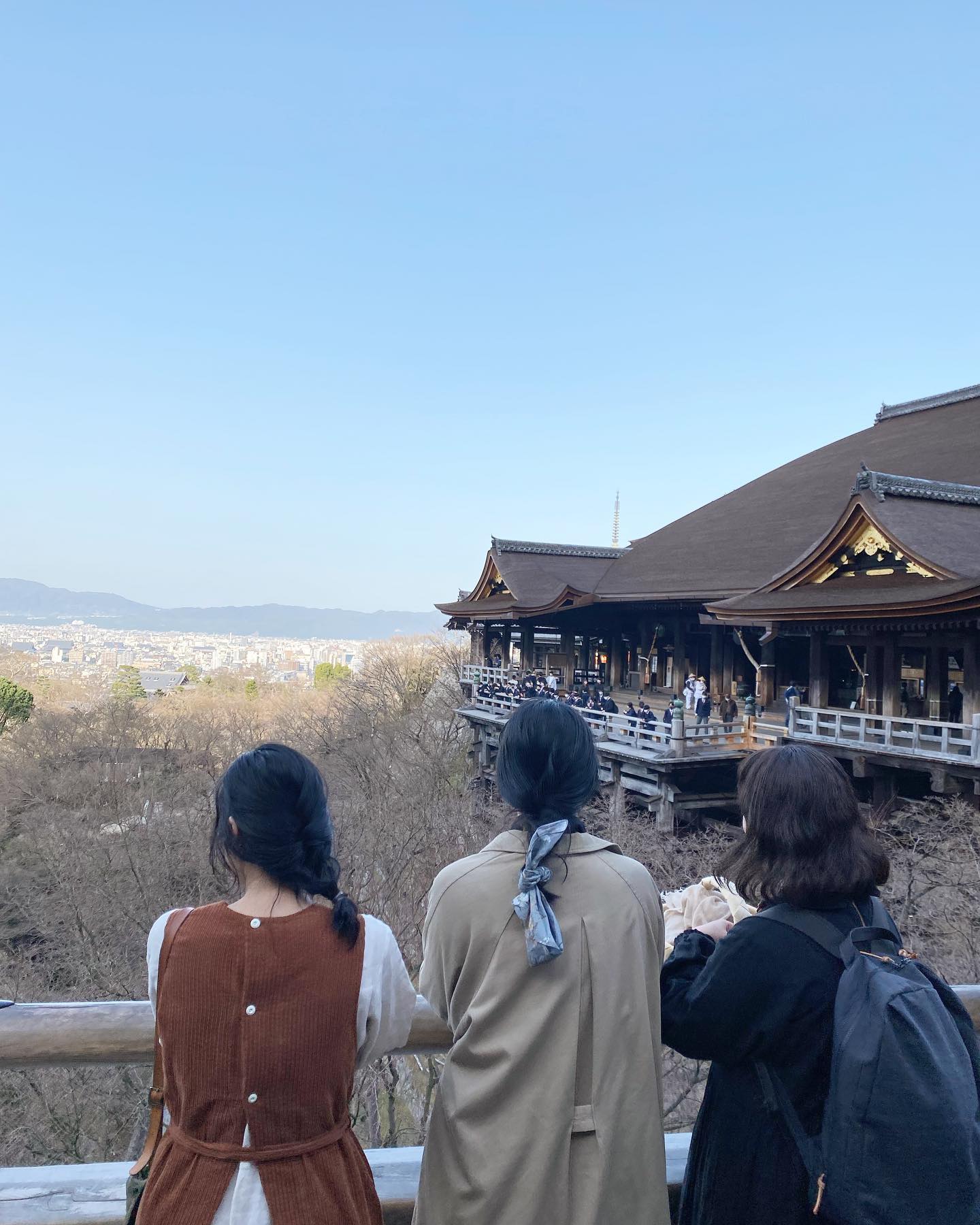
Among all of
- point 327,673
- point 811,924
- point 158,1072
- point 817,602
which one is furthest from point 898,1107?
point 327,673

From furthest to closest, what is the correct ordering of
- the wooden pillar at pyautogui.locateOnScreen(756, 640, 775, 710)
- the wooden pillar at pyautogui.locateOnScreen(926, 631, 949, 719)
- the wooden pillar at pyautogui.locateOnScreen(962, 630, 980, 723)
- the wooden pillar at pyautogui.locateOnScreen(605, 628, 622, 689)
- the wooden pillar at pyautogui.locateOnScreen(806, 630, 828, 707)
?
the wooden pillar at pyautogui.locateOnScreen(605, 628, 622, 689) < the wooden pillar at pyautogui.locateOnScreen(756, 640, 775, 710) < the wooden pillar at pyautogui.locateOnScreen(806, 630, 828, 707) < the wooden pillar at pyautogui.locateOnScreen(926, 631, 949, 719) < the wooden pillar at pyautogui.locateOnScreen(962, 630, 980, 723)

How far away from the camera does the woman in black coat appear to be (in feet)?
5.37

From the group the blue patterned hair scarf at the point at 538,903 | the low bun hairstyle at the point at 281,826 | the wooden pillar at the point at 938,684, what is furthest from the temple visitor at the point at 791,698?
the low bun hairstyle at the point at 281,826

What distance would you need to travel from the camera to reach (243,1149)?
1.53m

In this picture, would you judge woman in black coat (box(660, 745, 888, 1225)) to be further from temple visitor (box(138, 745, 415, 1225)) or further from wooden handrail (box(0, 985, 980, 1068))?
temple visitor (box(138, 745, 415, 1225))

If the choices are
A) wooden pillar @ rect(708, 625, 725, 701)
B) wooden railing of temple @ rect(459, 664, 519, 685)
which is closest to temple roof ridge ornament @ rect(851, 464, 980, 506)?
wooden pillar @ rect(708, 625, 725, 701)

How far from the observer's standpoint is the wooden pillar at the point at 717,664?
18578mm

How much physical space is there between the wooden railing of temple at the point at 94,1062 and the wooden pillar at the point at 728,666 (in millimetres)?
16784

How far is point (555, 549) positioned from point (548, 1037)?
26.0 metres

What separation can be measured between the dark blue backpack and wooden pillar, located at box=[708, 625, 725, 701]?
17.5 metres

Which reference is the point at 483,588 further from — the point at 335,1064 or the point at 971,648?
the point at 335,1064

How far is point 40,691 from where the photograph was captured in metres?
40.9

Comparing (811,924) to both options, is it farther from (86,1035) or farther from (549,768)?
(86,1035)

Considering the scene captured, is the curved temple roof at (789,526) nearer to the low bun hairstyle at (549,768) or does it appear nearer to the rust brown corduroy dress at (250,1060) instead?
the low bun hairstyle at (549,768)
